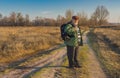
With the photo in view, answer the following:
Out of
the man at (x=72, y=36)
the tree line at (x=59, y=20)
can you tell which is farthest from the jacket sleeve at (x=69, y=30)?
the tree line at (x=59, y=20)

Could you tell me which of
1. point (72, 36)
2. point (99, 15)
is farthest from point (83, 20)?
point (72, 36)

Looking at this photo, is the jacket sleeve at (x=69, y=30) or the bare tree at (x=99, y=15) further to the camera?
the bare tree at (x=99, y=15)

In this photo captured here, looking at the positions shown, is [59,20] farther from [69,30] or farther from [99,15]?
[69,30]

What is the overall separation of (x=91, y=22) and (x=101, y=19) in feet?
21.4

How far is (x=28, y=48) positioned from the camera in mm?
17859

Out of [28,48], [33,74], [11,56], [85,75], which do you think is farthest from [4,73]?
[28,48]

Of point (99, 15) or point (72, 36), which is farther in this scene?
point (99, 15)

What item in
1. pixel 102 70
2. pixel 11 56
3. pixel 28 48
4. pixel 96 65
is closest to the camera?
pixel 102 70

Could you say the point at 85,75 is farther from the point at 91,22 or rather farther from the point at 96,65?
the point at 91,22

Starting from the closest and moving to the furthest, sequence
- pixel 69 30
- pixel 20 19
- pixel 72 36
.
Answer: pixel 69 30
pixel 72 36
pixel 20 19

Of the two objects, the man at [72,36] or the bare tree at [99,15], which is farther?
the bare tree at [99,15]

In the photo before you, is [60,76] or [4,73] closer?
[60,76]

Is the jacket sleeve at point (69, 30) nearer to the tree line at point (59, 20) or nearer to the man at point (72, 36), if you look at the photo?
the man at point (72, 36)

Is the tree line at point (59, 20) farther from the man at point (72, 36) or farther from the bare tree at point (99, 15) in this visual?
the man at point (72, 36)
